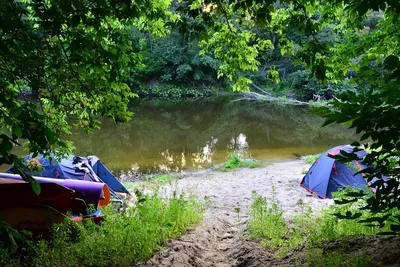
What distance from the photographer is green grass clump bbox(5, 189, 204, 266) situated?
3756 mm

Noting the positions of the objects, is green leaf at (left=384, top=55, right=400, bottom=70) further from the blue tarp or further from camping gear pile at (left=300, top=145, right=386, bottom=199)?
camping gear pile at (left=300, top=145, right=386, bottom=199)

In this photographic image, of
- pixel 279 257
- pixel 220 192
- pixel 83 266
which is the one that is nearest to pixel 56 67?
pixel 83 266

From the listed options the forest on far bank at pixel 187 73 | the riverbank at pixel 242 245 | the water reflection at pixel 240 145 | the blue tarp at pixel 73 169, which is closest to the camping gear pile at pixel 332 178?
the riverbank at pixel 242 245

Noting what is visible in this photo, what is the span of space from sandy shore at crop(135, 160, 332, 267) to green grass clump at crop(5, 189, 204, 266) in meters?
0.20

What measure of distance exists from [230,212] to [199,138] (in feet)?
42.7

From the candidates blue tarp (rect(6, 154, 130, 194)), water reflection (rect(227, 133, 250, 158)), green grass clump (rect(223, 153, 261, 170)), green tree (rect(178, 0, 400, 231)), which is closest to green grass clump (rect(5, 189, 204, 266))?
green tree (rect(178, 0, 400, 231))

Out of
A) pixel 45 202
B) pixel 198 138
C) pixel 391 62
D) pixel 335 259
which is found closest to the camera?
pixel 391 62

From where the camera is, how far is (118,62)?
12.0ft

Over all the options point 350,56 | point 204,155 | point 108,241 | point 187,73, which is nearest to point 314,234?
point 108,241

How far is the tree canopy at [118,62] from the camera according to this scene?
1886 millimetres


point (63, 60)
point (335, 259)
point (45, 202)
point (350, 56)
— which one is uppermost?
point (350, 56)

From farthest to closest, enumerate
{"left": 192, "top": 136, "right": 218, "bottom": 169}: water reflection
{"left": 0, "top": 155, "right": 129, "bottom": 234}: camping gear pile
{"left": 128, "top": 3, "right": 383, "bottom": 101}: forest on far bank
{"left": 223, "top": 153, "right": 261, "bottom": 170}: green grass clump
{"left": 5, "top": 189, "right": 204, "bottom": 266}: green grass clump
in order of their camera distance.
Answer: {"left": 128, "top": 3, "right": 383, "bottom": 101}: forest on far bank
{"left": 192, "top": 136, "right": 218, "bottom": 169}: water reflection
{"left": 223, "top": 153, "right": 261, "bottom": 170}: green grass clump
{"left": 0, "top": 155, "right": 129, "bottom": 234}: camping gear pile
{"left": 5, "top": 189, "right": 204, "bottom": 266}: green grass clump

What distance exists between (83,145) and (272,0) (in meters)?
16.2

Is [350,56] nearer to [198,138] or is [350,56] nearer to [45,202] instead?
[45,202]
